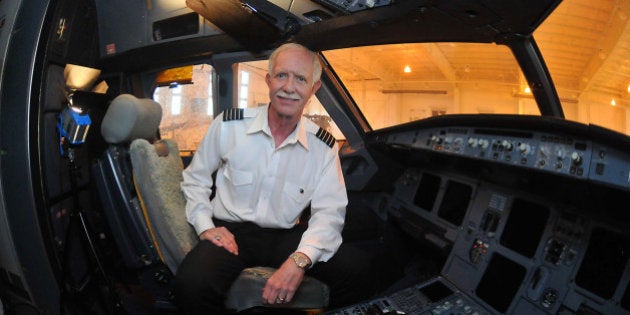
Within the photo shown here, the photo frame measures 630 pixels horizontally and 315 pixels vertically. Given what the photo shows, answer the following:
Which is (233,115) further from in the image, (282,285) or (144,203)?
(282,285)

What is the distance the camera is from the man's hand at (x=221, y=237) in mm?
1381

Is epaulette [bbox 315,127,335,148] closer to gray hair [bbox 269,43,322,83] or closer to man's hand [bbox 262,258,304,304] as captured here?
gray hair [bbox 269,43,322,83]

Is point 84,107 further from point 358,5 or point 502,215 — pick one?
point 502,215

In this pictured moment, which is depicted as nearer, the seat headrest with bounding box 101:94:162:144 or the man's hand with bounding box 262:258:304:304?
the man's hand with bounding box 262:258:304:304

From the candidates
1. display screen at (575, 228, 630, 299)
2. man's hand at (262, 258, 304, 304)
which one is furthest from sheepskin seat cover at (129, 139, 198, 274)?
display screen at (575, 228, 630, 299)

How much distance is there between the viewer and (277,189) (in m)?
1.56

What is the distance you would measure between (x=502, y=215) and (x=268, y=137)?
5.31ft

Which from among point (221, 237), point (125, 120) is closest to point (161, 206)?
point (221, 237)

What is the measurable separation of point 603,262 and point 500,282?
532 mm

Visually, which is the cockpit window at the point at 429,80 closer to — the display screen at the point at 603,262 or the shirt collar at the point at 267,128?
the display screen at the point at 603,262

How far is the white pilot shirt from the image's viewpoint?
1.54 m

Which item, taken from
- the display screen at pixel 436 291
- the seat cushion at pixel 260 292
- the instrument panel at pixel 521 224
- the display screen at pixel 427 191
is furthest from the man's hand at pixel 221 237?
the display screen at pixel 427 191

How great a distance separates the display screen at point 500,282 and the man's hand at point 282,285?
4.45 ft

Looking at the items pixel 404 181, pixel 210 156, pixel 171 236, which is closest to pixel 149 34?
pixel 210 156
